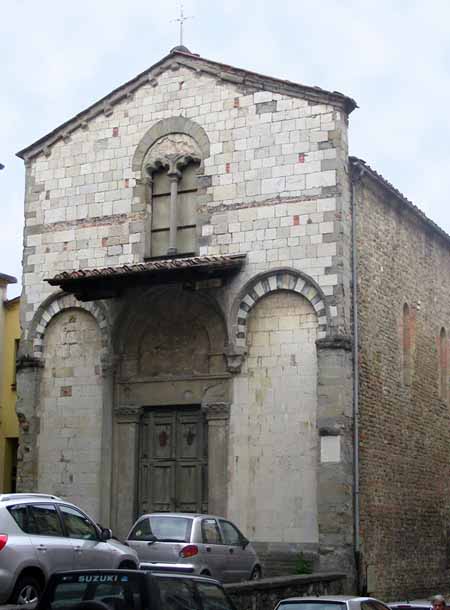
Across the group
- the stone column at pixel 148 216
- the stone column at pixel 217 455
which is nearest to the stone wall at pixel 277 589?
the stone column at pixel 217 455

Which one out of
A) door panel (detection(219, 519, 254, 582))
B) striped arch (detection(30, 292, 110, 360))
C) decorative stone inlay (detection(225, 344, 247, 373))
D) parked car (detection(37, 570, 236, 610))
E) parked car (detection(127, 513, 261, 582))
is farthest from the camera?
striped arch (detection(30, 292, 110, 360))

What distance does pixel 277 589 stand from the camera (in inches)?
642

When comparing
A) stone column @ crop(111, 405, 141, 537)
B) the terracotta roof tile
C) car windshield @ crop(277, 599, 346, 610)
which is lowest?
car windshield @ crop(277, 599, 346, 610)

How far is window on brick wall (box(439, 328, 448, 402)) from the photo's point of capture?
27.3 m

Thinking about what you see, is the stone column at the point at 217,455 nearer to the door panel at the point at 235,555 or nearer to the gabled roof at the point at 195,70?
the door panel at the point at 235,555

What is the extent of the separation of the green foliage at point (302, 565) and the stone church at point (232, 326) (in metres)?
0.26

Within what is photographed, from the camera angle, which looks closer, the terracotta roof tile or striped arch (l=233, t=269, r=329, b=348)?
the terracotta roof tile

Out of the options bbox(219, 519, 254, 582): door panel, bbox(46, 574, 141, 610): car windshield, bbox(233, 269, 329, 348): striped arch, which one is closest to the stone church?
bbox(233, 269, 329, 348): striped arch

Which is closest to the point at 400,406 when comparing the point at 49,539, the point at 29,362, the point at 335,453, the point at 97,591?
the point at 335,453

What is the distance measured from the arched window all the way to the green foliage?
21.8 ft

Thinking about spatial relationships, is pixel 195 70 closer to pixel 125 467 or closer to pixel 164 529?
pixel 125 467

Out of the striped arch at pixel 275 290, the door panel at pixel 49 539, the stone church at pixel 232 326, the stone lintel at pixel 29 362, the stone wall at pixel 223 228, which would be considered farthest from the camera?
the stone lintel at pixel 29 362

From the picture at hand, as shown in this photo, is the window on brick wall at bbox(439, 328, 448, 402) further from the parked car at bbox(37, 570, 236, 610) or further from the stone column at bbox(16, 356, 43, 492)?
the parked car at bbox(37, 570, 236, 610)

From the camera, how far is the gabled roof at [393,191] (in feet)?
72.5
